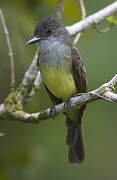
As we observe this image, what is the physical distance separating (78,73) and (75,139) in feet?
2.40

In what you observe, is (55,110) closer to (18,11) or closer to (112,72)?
(18,11)

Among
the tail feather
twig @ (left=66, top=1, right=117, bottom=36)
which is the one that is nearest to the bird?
twig @ (left=66, top=1, right=117, bottom=36)

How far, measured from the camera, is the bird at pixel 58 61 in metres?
6.24

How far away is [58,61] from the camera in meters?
6.30

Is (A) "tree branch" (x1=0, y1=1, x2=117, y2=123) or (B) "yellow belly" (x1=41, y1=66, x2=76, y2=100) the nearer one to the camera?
(A) "tree branch" (x1=0, y1=1, x2=117, y2=123)

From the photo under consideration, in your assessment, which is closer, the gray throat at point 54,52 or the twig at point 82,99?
the twig at point 82,99

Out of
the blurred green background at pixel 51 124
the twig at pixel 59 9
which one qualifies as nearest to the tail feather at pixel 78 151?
→ the blurred green background at pixel 51 124

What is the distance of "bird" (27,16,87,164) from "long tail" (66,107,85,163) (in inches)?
6.6

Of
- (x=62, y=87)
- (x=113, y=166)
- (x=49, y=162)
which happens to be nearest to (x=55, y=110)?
(x=62, y=87)

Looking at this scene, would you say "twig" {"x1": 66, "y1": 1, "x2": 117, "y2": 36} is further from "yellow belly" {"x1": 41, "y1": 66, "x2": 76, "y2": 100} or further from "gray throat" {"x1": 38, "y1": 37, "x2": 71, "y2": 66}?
"yellow belly" {"x1": 41, "y1": 66, "x2": 76, "y2": 100}

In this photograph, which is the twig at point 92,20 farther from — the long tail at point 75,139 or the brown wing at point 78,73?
the long tail at point 75,139

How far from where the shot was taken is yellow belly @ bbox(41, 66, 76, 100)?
6.22m

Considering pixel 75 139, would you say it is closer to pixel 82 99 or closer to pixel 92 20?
pixel 92 20

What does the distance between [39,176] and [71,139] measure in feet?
1.45
